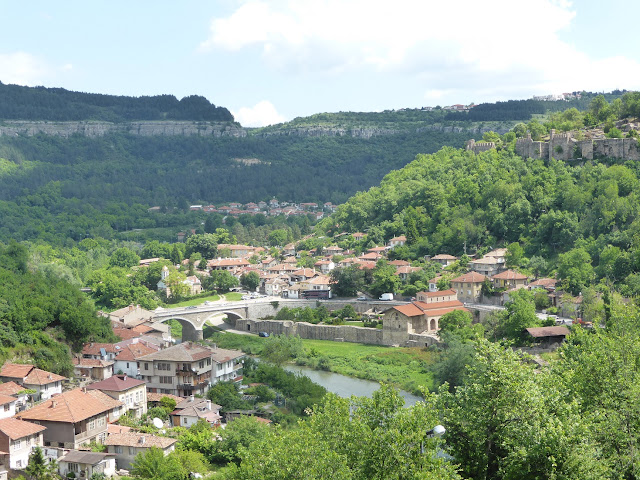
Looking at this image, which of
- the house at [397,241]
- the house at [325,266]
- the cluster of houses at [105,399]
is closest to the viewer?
the cluster of houses at [105,399]

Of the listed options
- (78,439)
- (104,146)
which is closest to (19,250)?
(78,439)

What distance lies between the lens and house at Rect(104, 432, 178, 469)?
2992 centimetres

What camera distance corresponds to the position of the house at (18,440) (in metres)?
28.7

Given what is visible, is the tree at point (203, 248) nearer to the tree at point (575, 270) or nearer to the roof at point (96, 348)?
the tree at point (575, 270)

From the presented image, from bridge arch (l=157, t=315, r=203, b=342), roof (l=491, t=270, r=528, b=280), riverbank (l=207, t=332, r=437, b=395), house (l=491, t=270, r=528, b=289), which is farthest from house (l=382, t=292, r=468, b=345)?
bridge arch (l=157, t=315, r=203, b=342)

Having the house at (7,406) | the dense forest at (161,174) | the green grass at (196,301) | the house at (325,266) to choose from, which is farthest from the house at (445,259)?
the dense forest at (161,174)

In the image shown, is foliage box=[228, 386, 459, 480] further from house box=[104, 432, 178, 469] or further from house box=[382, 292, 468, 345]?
house box=[382, 292, 468, 345]

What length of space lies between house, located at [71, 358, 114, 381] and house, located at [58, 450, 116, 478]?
12.0 metres

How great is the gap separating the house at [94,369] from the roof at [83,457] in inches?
451

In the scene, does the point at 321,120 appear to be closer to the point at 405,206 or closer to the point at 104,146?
the point at 104,146

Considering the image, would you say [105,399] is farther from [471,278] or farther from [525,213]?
[525,213]

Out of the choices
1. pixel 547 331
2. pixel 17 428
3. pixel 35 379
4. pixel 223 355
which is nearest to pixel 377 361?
pixel 547 331

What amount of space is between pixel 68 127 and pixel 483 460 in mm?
163733

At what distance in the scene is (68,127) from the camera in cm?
17088
